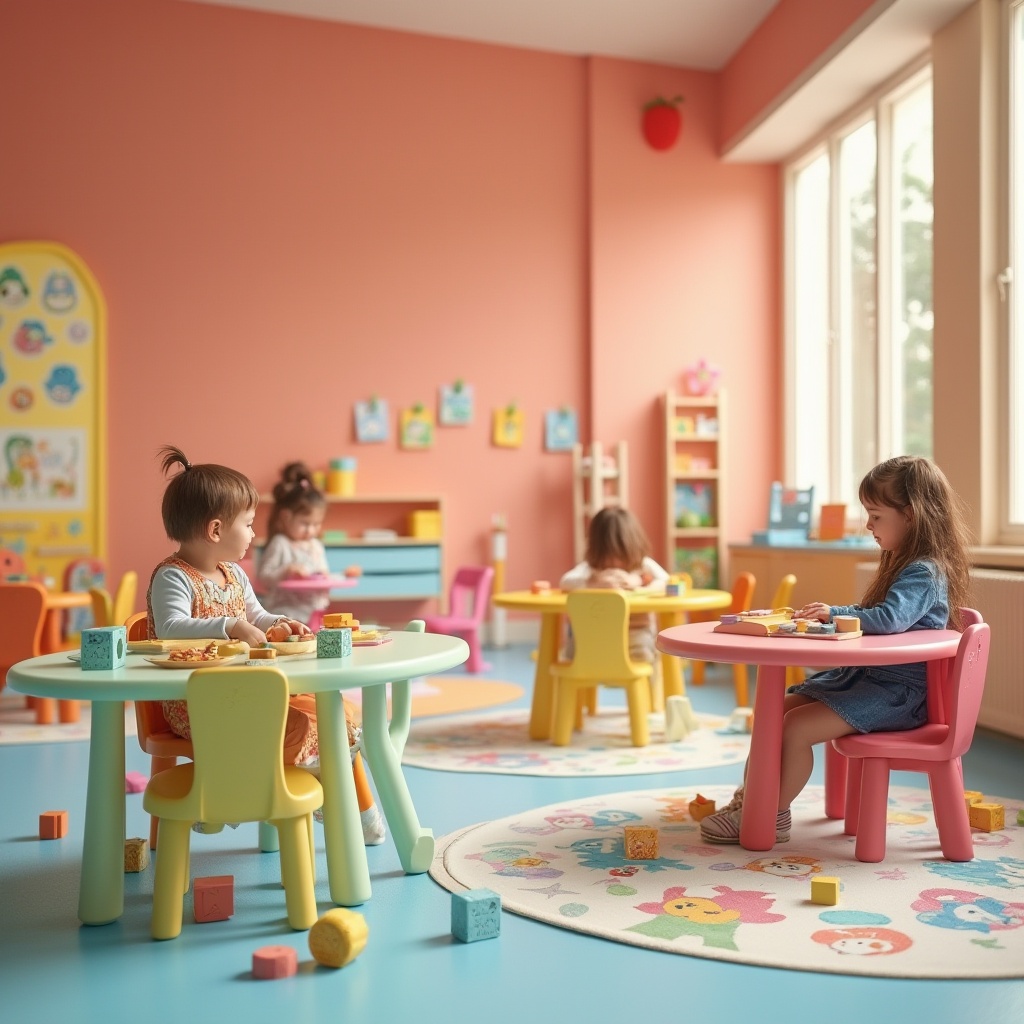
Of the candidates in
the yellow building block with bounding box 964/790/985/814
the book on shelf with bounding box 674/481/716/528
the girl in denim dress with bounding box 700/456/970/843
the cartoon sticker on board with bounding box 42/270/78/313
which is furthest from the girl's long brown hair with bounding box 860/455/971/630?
the cartoon sticker on board with bounding box 42/270/78/313

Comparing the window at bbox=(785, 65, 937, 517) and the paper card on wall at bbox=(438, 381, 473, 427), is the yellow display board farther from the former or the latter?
the window at bbox=(785, 65, 937, 517)

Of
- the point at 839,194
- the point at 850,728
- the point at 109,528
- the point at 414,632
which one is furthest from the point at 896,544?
the point at 109,528

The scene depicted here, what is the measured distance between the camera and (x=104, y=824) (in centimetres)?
252

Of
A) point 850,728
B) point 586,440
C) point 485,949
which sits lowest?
point 485,949

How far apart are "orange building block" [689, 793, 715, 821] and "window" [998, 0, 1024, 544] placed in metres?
2.43

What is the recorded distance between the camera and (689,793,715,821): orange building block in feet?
10.7

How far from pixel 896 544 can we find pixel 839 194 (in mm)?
4561

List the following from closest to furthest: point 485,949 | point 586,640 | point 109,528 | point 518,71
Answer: point 485,949 < point 586,640 < point 109,528 < point 518,71

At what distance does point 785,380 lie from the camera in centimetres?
787

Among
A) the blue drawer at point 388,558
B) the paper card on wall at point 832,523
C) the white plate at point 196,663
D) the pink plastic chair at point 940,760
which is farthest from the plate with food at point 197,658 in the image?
the blue drawer at point 388,558

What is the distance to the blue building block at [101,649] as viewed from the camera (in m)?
2.48

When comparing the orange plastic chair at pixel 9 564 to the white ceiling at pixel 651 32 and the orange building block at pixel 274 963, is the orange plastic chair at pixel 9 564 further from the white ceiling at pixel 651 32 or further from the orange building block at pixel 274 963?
the orange building block at pixel 274 963

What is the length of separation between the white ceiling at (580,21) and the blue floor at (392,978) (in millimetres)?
5673

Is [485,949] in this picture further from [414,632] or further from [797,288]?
[797,288]
